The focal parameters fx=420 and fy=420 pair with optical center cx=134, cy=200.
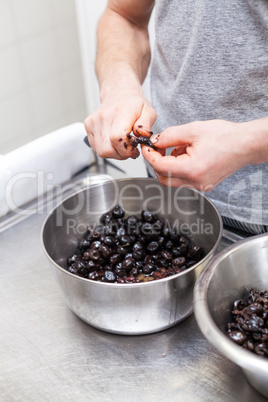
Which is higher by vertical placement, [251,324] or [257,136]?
[257,136]

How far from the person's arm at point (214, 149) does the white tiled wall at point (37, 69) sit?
208 cm

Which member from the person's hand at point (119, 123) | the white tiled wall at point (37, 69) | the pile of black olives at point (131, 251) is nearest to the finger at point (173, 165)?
the person's hand at point (119, 123)

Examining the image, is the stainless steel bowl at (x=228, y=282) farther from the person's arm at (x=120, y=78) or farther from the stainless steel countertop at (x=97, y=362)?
the person's arm at (x=120, y=78)

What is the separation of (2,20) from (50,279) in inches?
76.2

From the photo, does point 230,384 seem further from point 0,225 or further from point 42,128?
point 42,128

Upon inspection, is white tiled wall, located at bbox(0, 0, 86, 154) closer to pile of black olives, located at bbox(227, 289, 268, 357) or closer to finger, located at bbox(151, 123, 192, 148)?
finger, located at bbox(151, 123, 192, 148)

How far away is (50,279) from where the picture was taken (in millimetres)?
1118

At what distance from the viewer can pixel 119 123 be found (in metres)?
0.96

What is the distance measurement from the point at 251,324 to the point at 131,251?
394 millimetres

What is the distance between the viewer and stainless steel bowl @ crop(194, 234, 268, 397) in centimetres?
71

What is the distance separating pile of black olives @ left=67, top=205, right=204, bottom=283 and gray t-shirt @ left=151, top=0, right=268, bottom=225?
20cm

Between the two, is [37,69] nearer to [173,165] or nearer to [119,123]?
[119,123]

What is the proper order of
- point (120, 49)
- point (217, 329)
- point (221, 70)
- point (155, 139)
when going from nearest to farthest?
point (217, 329) → point (155, 139) → point (221, 70) → point (120, 49)

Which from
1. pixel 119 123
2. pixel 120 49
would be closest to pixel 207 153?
pixel 119 123
